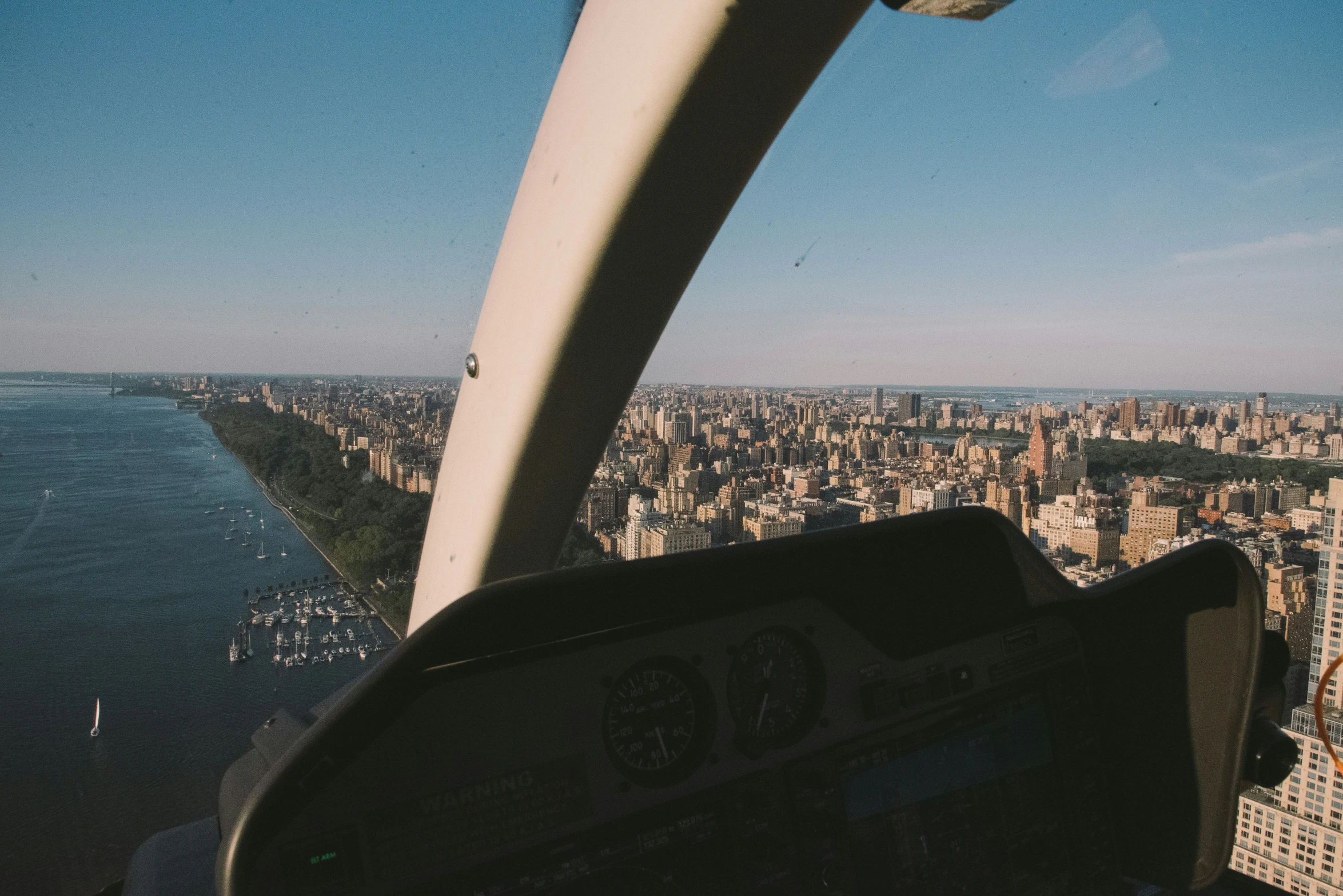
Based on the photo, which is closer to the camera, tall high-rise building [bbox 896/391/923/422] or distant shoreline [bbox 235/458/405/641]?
distant shoreline [bbox 235/458/405/641]

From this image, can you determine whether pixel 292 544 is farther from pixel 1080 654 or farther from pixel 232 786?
pixel 1080 654

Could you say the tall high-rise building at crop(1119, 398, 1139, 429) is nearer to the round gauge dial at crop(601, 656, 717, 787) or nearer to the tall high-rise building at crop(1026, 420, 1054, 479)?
the tall high-rise building at crop(1026, 420, 1054, 479)

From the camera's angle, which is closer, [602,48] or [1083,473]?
[602,48]

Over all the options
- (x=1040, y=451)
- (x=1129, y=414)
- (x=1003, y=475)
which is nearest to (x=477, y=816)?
(x=1003, y=475)

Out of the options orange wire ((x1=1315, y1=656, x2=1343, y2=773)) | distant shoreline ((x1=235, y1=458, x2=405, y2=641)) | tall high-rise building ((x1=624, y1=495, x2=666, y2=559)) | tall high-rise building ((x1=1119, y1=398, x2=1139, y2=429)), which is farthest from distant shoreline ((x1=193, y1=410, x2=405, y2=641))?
orange wire ((x1=1315, y1=656, x2=1343, y2=773))

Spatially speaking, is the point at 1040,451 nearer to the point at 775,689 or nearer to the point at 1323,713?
the point at 1323,713

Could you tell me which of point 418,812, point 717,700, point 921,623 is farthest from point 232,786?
point 921,623

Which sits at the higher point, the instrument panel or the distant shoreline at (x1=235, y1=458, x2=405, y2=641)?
the distant shoreline at (x1=235, y1=458, x2=405, y2=641)

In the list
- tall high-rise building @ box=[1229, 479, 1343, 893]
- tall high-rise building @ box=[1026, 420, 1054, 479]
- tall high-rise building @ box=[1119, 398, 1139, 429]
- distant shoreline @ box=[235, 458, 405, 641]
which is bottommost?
tall high-rise building @ box=[1229, 479, 1343, 893]

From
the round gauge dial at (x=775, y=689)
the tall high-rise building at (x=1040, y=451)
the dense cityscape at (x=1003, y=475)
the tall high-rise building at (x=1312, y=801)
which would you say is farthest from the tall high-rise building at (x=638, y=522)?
the tall high-rise building at (x=1312, y=801)
